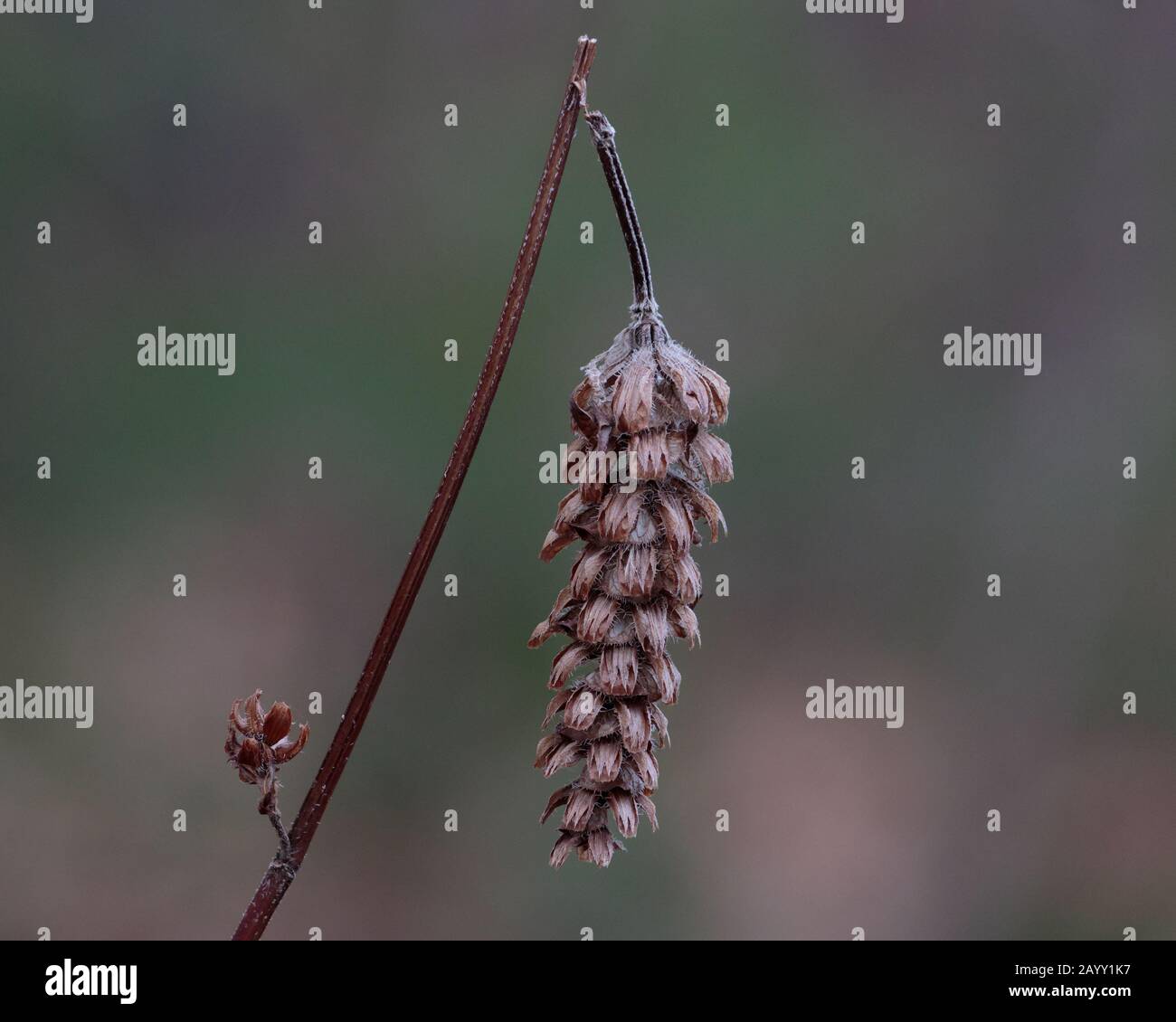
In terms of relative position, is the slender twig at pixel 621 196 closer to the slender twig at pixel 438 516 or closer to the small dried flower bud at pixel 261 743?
the slender twig at pixel 438 516

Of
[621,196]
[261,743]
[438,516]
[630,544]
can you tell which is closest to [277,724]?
[261,743]

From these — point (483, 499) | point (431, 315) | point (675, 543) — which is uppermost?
point (431, 315)

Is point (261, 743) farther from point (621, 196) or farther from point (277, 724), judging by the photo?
→ point (621, 196)

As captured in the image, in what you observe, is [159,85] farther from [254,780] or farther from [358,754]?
[254,780]

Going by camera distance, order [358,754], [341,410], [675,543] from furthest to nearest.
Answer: [341,410]
[358,754]
[675,543]

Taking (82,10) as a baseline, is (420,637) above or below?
below

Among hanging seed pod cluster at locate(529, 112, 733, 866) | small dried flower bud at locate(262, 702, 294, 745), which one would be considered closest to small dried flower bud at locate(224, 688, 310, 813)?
small dried flower bud at locate(262, 702, 294, 745)

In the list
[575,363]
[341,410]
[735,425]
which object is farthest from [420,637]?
[735,425]
